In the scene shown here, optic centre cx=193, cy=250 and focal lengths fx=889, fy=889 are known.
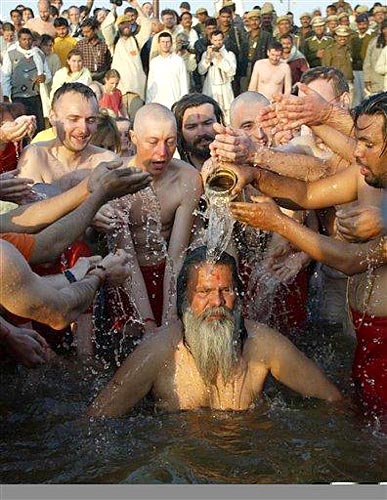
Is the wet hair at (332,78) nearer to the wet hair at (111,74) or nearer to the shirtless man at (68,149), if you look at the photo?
the shirtless man at (68,149)

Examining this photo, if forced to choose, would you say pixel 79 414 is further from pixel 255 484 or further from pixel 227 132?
pixel 227 132

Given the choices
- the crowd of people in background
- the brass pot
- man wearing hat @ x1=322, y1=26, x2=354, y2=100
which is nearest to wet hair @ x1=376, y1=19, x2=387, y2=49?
man wearing hat @ x1=322, y1=26, x2=354, y2=100

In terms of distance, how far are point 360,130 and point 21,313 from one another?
74.1 inches

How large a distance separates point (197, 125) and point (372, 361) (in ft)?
7.78

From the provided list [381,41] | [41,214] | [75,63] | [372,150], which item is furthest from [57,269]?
[381,41]

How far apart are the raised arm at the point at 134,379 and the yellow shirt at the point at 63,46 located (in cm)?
863

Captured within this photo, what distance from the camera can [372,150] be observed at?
14.2ft

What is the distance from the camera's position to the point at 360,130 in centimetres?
437

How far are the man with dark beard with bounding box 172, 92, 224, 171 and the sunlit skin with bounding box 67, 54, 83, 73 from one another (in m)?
5.51

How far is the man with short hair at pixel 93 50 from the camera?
41.2 feet

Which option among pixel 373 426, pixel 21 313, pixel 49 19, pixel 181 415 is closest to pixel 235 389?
pixel 181 415

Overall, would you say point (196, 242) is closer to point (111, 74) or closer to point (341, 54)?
point (111, 74)

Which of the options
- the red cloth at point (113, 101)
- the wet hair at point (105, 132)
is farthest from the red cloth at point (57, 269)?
the red cloth at point (113, 101)
